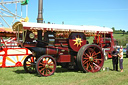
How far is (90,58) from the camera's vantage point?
8500mm

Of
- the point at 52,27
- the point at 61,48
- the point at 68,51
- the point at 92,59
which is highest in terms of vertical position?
the point at 52,27

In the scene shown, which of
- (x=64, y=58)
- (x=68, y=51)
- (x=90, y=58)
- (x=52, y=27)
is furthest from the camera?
(x=68, y=51)

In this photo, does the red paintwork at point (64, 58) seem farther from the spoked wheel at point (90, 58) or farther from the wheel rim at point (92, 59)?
the wheel rim at point (92, 59)

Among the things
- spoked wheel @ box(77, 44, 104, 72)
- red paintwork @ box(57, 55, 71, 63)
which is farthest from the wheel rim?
red paintwork @ box(57, 55, 71, 63)

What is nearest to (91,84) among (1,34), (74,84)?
(74,84)

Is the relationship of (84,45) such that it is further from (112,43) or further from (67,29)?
(112,43)

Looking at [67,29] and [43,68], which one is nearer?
[43,68]

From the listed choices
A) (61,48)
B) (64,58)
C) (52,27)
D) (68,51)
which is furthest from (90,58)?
(52,27)

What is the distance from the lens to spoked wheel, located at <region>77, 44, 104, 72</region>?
8204mm

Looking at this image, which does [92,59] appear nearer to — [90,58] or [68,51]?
[90,58]

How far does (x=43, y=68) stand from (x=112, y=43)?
37.4 feet

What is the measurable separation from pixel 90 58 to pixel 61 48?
4.65 feet

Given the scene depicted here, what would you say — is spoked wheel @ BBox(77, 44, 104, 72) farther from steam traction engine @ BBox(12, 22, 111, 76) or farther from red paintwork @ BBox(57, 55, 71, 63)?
red paintwork @ BBox(57, 55, 71, 63)

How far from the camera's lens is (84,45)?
8.59 meters
